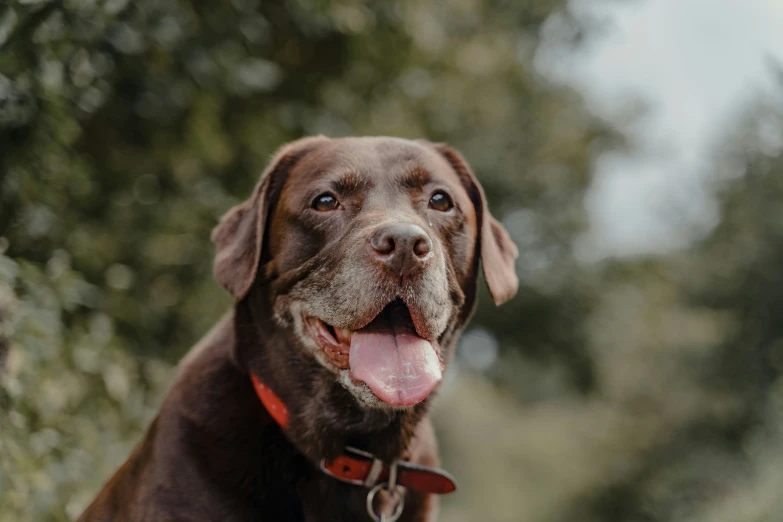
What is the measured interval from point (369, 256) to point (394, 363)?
1.24 feet

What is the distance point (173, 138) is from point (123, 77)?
878 millimetres

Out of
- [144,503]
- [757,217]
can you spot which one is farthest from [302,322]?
[757,217]

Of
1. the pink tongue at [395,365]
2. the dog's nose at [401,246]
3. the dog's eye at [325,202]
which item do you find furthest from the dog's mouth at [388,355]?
the dog's eye at [325,202]

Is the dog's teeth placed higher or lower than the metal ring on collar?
higher

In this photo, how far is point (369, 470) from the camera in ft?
10.4

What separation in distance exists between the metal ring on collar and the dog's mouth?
1.70 ft

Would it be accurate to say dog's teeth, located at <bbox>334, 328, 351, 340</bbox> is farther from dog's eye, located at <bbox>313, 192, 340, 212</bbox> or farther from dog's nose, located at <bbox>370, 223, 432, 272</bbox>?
dog's eye, located at <bbox>313, 192, 340, 212</bbox>

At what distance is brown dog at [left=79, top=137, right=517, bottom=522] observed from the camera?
9.50 ft

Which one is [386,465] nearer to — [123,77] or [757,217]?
[123,77]

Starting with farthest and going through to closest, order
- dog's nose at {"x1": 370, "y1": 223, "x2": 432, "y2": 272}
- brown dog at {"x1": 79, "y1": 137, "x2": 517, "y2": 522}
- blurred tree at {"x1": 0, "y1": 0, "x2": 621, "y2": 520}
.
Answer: blurred tree at {"x1": 0, "y1": 0, "x2": 621, "y2": 520}, brown dog at {"x1": 79, "y1": 137, "x2": 517, "y2": 522}, dog's nose at {"x1": 370, "y1": 223, "x2": 432, "y2": 272}

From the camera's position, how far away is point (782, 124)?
1270cm

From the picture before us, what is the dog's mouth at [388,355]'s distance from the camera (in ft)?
9.17

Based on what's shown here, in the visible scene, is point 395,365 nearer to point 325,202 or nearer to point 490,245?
point 325,202

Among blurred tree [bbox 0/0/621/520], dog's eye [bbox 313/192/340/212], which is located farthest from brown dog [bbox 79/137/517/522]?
blurred tree [bbox 0/0/621/520]
